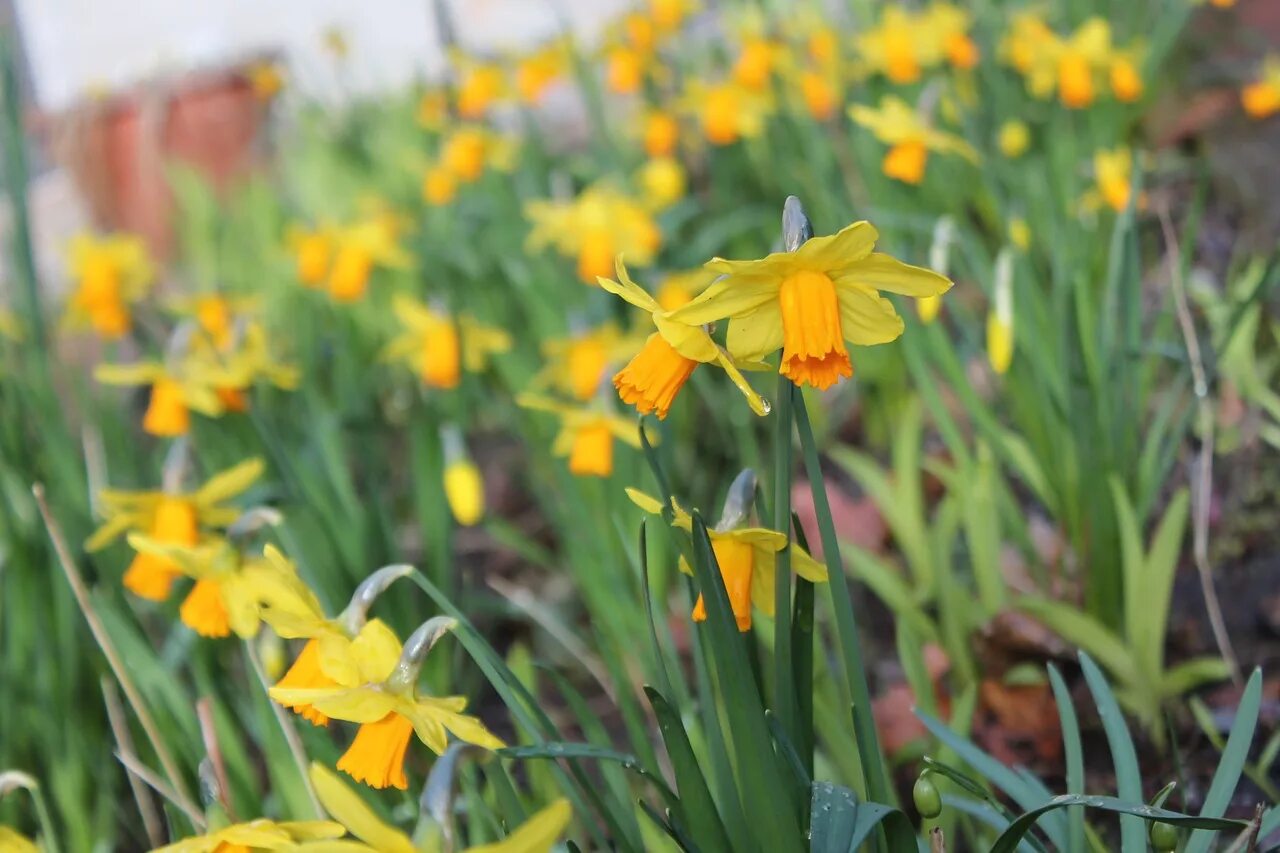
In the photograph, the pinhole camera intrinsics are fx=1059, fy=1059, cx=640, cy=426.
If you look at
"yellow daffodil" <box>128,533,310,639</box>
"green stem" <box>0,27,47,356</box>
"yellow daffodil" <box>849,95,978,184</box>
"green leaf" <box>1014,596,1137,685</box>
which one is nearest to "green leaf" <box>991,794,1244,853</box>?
"green leaf" <box>1014,596,1137,685</box>

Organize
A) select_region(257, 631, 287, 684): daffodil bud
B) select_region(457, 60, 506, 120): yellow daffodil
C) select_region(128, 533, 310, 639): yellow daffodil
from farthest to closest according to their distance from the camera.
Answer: select_region(457, 60, 506, 120): yellow daffodil
select_region(257, 631, 287, 684): daffodil bud
select_region(128, 533, 310, 639): yellow daffodil

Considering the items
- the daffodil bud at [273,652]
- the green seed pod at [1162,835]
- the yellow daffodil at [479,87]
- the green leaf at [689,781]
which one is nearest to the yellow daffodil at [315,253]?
the yellow daffodil at [479,87]

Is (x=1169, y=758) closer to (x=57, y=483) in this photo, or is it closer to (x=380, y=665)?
(x=380, y=665)

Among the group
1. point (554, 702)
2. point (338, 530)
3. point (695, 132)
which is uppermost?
point (695, 132)

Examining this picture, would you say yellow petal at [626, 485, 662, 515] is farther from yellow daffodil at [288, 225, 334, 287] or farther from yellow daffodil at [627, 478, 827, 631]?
yellow daffodil at [288, 225, 334, 287]

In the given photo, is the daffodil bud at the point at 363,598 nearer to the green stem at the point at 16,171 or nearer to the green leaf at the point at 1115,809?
the green leaf at the point at 1115,809

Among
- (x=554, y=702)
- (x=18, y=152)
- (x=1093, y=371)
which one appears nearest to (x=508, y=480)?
(x=554, y=702)
